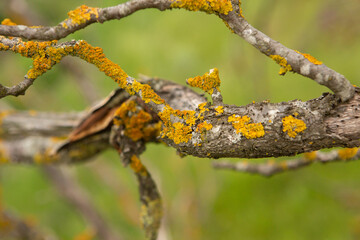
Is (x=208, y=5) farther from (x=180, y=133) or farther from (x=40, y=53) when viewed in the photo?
(x=40, y=53)

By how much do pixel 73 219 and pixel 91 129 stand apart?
605cm

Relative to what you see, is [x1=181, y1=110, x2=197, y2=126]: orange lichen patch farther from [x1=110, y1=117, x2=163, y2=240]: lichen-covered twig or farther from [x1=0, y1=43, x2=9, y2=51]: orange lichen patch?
[x1=0, y1=43, x2=9, y2=51]: orange lichen patch

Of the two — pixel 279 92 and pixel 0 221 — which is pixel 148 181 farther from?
pixel 279 92

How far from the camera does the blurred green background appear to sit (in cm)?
636

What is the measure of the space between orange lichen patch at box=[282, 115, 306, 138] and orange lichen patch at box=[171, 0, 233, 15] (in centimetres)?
65

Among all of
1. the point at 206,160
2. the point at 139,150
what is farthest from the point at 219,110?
the point at 206,160

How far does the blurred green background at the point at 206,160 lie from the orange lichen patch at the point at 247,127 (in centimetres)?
392

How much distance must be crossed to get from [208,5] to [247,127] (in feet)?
2.19

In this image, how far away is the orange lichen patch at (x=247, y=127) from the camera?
70.8 inches

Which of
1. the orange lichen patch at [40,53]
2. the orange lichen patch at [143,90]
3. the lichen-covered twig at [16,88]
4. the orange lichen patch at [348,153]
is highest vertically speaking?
the orange lichen patch at [40,53]

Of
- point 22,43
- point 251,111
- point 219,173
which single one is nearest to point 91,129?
point 22,43

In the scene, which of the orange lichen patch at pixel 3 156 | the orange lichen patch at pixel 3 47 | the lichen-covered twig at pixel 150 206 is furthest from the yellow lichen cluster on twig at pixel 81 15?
the orange lichen patch at pixel 3 156

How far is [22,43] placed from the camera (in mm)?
1855

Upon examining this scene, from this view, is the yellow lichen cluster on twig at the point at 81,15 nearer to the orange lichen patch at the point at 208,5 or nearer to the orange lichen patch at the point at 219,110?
the orange lichen patch at the point at 208,5
